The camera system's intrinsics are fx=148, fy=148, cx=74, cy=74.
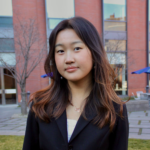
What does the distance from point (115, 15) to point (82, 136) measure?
12.5 meters

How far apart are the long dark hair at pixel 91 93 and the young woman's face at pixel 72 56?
0.17 ft

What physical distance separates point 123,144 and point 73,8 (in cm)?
1142

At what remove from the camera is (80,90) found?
146 cm

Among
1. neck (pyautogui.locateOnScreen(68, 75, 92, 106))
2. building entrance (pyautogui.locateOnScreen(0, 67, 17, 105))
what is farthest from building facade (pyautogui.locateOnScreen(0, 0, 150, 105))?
neck (pyautogui.locateOnScreen(68, 75, 92, 106))

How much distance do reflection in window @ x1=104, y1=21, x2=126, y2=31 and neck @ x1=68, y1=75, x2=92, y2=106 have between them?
37.3ft

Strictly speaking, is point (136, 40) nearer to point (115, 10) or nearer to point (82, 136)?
point (115, 10)

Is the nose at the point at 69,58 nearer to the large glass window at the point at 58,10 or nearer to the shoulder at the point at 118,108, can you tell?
the shoulder at the point at 118,108

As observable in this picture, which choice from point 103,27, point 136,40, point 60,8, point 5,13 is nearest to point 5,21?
point 5,13

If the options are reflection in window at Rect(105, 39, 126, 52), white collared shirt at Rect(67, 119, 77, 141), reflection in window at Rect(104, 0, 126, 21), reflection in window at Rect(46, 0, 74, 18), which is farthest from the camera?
reflection in window at Rect(104, 0, 126, 21)

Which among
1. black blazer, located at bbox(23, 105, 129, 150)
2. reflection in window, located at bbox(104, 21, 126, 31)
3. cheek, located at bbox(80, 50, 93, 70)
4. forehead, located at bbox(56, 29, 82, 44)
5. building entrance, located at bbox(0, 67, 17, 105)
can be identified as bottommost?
building entrance, located at bbox(0, 67, 17, 105)

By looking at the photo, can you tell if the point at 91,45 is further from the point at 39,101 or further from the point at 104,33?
the point at 104,33

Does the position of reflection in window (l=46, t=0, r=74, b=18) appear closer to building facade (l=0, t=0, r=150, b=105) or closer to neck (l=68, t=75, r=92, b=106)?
building facade (l=0, t=0, r=150, b=105)

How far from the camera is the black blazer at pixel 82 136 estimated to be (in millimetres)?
1205

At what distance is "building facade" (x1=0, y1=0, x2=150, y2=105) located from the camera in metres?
10.5
